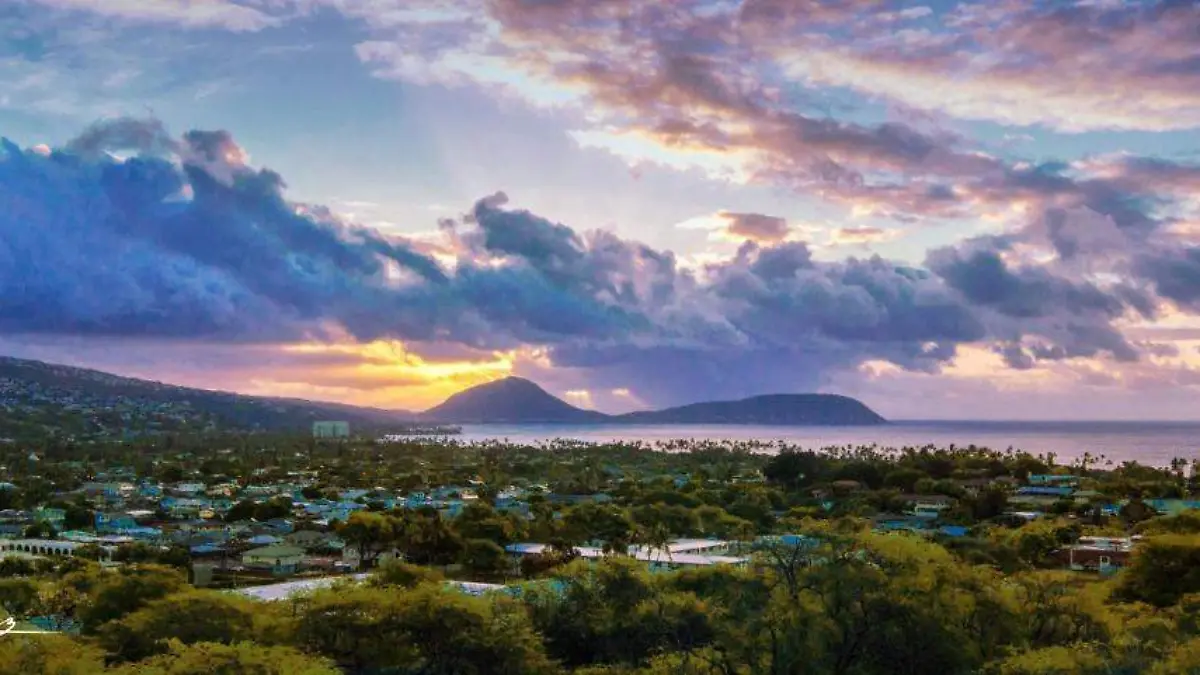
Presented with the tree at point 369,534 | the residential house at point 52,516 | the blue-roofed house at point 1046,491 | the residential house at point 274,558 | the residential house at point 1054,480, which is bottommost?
the residential house at point 52,516

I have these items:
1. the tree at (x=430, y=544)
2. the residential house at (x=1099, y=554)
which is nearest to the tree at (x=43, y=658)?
the tree at (x=430, y=544)

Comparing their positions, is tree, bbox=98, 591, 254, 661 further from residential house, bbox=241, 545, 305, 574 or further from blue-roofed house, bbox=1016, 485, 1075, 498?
blue-roofed house, bbox=1016, 485, 1075, 498

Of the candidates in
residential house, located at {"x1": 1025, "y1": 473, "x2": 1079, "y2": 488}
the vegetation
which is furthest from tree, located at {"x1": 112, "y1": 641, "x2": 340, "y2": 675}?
residential house, located at {"x1": 1025, "y1": 473, "x2": 1079, "y2": 488}

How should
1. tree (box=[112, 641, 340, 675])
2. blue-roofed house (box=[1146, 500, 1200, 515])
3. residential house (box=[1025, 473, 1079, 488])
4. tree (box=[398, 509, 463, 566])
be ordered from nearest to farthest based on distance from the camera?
tree (box=[112, 641, 340, 675]), tree (box=[398, 509, 463, 566]), blue-roofed house (box=[1146, 500, 1200, 515]), residential house (box=[1025, 473, 1079, 488])

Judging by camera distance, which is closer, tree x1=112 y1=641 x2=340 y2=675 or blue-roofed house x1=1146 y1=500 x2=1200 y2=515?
tree x1=112 y1=641 x2=340 y2=675

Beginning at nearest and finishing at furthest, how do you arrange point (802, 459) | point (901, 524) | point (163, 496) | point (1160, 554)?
1. point (1160, 554)
2. point (901, 524)
3. point (163, 496)
4. point (802, 459)

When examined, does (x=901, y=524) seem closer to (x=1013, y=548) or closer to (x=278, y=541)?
(x=1013, y=548)

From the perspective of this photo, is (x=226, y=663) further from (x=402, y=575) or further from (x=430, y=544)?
(x=430, y=544)

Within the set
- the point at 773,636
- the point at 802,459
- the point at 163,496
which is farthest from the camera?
the point at 802,459

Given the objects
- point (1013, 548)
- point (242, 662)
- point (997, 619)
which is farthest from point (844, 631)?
point (1013, 548)

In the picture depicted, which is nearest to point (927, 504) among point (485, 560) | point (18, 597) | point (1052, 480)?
point (1052, 480)

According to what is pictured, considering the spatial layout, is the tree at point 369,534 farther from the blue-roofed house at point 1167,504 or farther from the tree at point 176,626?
the blue-roofed house at point 1167,504
